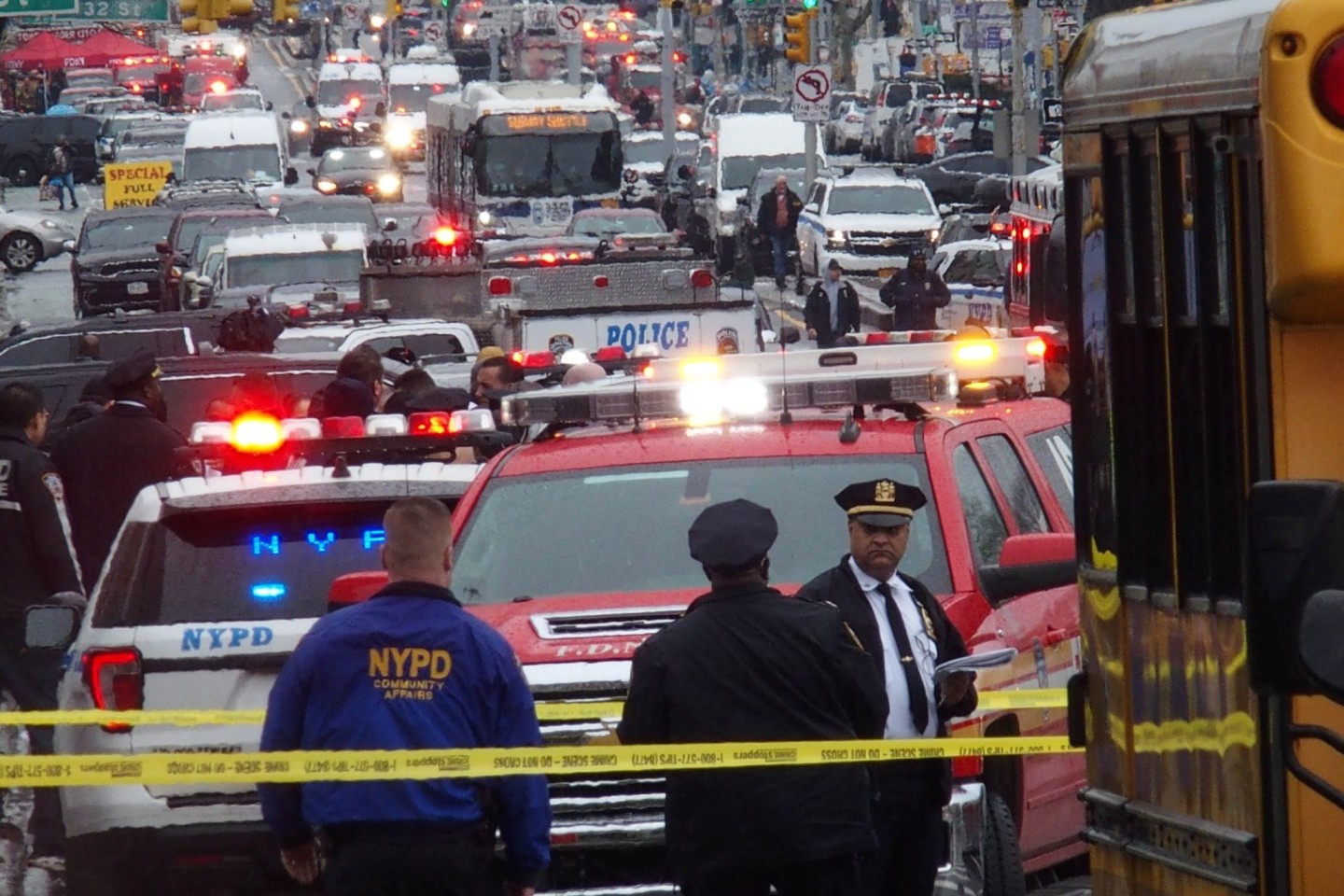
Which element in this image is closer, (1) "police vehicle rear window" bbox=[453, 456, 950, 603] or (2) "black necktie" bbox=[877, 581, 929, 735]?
(2) "black necktie" bbox=[877, 581, 929, 735]

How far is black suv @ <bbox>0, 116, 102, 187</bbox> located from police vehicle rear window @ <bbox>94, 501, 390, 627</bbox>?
199 ft

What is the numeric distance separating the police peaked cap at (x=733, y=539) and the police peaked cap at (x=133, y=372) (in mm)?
6313

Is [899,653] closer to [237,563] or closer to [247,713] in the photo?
[247,713]

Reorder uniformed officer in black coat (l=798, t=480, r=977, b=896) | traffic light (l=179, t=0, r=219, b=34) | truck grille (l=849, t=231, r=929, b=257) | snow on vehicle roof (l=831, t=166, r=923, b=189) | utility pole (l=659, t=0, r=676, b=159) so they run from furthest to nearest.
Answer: utility pole (l=659, t=0, r=676, b=159)
snow on vehicle roof (l=831, t=166, r=923, b=189)
truck grille (l=849, t=231, r=929, b=257)
traffic light (l=179, t=0, r=219, b=34)
uniformed officer in black coat (l=798, t=480, r=977, b=896)

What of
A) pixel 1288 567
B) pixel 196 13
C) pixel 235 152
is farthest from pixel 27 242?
pixel 1288 567

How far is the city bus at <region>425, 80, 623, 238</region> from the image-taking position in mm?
40938

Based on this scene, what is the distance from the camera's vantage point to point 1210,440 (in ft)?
16.6

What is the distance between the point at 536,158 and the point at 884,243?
517 cm

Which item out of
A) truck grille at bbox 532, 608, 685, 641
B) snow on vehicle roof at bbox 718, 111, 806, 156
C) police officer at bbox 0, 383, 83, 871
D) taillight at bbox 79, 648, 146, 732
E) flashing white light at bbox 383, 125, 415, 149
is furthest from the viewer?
flashing white light at bbox 383, 125, 415, 149

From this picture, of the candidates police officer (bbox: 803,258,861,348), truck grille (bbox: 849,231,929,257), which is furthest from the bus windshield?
police officer (bbox: 803,258,861,348)

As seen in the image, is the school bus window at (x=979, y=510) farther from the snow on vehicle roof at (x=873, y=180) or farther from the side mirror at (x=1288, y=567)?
the snow on vehicle roof at (x=873, y=180)

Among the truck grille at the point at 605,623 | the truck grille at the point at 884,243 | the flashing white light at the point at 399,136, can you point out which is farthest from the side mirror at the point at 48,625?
the flashing white light at the point at 399,136

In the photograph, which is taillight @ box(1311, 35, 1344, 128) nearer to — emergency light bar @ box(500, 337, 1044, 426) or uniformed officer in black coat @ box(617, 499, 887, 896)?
uniformed officer in black coat @ box(617, 499, 887, 896)

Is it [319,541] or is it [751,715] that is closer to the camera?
[751,715]
